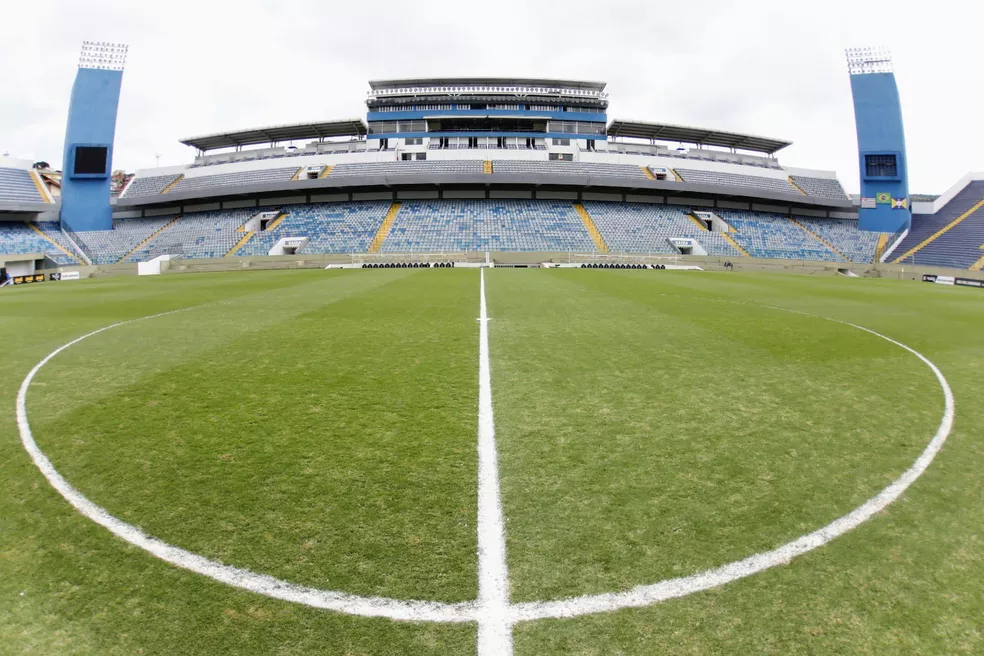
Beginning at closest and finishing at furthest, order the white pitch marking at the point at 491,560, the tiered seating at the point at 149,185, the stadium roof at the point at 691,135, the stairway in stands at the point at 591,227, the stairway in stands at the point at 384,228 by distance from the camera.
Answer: the white pitch marking at the point at 491,560, the stairway in stands at the point at 384,228, the stairway in stands at the point at 591,227, the tiered seating at the point at 149,185, the stadium roof at the point at 691,135

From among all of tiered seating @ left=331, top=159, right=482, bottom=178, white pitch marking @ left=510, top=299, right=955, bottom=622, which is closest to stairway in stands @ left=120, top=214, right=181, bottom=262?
tiered seating @ left=331, top=159, right=482, bottom=178

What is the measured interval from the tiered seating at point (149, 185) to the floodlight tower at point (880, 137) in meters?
76.3

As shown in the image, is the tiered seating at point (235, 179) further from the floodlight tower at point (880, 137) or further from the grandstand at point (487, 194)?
the floodlight tower at point (880, 137)

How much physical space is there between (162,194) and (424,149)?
1176 inches

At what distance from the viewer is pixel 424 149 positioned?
5788 centimetres

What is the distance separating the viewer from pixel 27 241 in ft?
140

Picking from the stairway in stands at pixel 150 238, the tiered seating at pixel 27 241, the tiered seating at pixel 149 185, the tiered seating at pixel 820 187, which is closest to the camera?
the tiered seating at pixel 27 241

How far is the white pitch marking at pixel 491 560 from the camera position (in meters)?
2.30

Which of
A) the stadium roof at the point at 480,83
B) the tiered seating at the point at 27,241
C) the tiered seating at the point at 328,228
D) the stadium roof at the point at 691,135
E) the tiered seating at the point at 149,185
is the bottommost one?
the tiered seating at the point at 27,241

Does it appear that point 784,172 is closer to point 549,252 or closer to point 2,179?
point 549,252

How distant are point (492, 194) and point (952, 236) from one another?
43507 millimetres

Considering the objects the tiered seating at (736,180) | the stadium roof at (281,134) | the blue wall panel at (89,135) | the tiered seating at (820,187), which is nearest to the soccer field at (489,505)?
the tiered seating at (736,180)

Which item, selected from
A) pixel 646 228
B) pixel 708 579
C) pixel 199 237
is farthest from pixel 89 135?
pixel 708 579

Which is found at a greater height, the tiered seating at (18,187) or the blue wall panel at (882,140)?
the blue wall panel at (882,140)
